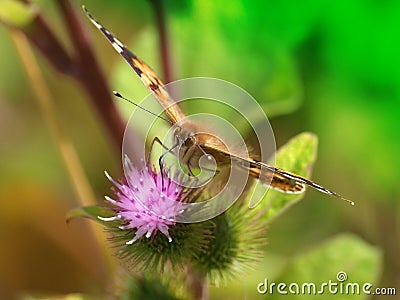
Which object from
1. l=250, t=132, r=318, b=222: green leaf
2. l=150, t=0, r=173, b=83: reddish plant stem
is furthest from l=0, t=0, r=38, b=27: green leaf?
l=250, t=132, r=318, b=222: green leaf

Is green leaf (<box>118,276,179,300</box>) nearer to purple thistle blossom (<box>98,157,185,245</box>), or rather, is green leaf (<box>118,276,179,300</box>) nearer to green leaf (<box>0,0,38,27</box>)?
purple thistle blossom (<box>98,157,185,245</box>)

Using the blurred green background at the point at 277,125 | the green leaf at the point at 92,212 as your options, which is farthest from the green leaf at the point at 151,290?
the blurred green background at the point at 277,125

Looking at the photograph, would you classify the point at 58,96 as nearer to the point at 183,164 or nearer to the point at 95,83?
the point at 95,83

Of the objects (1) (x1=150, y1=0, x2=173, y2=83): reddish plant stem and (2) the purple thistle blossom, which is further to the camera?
(1) (x1=150, y1=0, x2=173, y2=83): reddish plant stem

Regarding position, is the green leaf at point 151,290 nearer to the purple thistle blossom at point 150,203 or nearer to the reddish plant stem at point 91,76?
the purple thistle blossom at point 150,203
